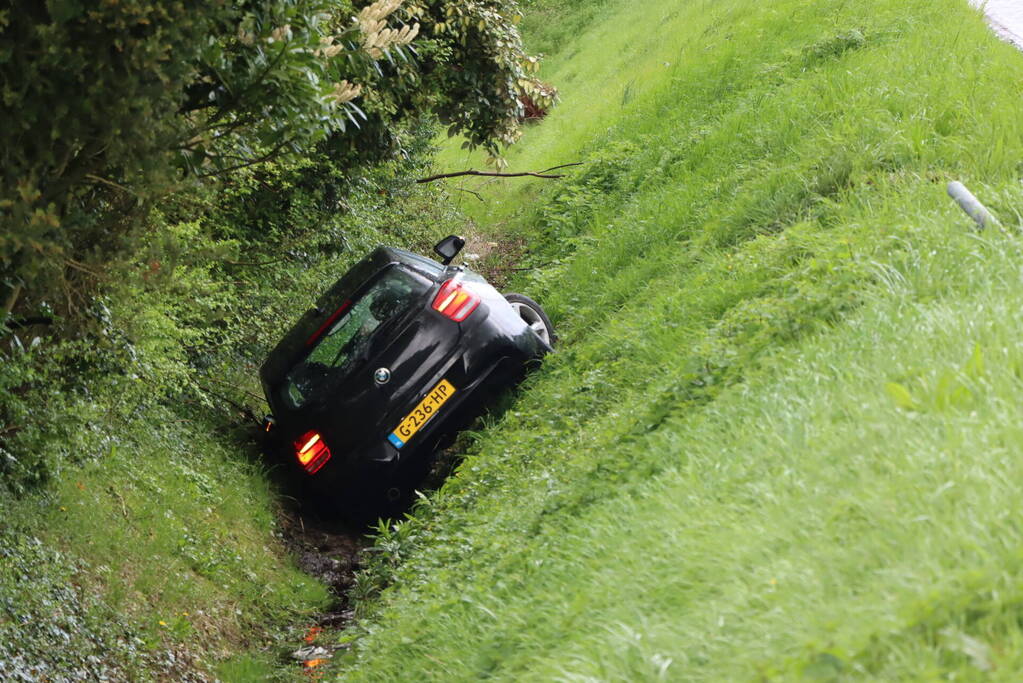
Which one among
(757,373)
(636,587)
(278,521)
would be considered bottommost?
(278,521)

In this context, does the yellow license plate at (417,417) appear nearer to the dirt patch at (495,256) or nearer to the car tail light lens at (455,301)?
the car tail light lens at (455,301)

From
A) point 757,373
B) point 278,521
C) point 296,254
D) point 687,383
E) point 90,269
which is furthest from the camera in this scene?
point 296,254

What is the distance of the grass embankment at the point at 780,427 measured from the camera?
277cm

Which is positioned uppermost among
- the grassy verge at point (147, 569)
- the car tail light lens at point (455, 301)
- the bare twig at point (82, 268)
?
the bare twig at point (82, 268)

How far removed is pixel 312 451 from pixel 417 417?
0.89m

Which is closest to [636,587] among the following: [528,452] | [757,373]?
[757,373]

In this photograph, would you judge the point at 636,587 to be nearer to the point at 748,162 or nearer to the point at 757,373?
the point at 757,373

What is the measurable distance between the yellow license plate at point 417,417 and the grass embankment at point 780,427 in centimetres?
46

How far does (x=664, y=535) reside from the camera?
3.82 metres

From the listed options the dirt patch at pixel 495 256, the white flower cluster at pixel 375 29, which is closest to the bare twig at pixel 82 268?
the white flower cluster at pixel 375 29

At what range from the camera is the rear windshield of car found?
7406 mm

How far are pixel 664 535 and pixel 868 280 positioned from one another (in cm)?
211

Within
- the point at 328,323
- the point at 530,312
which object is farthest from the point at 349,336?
the point at 530,312

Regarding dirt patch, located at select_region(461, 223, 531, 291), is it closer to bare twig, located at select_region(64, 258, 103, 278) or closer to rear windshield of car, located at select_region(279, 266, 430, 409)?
rear windshield of car, located at select_region(279, 266, 430, 409)
